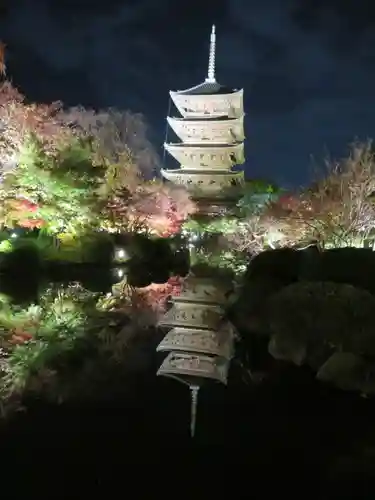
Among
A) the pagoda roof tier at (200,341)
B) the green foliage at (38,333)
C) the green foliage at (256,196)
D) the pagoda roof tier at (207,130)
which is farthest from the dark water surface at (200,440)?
the pagoda roof tier at (207,130)

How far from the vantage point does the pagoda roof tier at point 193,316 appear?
1264 centimetres

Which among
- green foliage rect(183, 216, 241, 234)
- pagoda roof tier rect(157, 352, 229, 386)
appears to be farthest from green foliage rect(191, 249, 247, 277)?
pagoda roof tier rect(157, 352, 229, 386)

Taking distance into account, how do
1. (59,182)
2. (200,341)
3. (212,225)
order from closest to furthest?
1. (200,341)
2. (59,182)
3. (212,225)

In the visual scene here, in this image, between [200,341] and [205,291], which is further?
[205,291]

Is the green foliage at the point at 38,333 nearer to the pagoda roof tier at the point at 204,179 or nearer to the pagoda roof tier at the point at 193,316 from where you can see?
the pagoda roof tier at the point at 193,316

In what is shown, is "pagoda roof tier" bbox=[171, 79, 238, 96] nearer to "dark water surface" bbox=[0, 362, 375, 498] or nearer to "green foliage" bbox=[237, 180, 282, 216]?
"green foliage" bbox=[237, 180, 282, 216]

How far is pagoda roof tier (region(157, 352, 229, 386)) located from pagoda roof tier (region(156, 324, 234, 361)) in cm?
21

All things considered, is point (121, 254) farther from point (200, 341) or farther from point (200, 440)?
point (200, 440)

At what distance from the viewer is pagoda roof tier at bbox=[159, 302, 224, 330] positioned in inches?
498

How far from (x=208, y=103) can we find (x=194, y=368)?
1009 inches

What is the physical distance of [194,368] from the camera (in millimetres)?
8977

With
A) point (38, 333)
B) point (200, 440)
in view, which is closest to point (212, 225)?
point (38, 333)

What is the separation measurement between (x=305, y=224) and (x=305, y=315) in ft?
28.0

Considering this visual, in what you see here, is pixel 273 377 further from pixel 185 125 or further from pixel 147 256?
pixel 185 125
